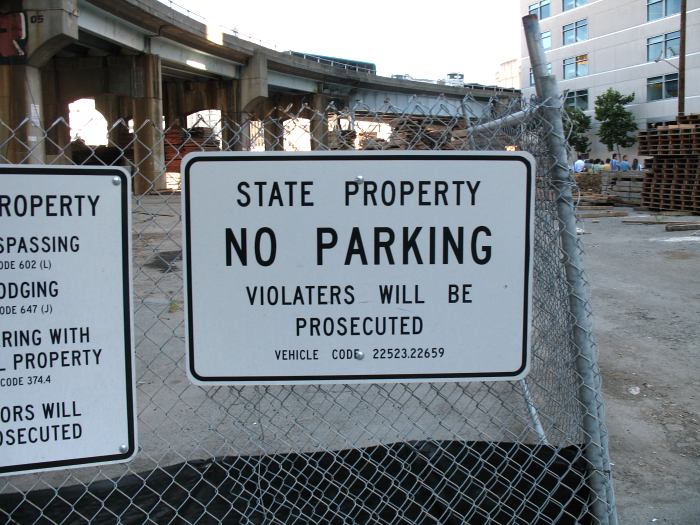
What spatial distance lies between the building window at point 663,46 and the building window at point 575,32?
625 cm

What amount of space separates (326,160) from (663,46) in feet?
155

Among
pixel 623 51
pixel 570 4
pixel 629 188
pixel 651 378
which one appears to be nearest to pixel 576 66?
pixel 570 4

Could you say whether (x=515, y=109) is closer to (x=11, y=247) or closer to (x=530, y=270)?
(x=530, y=270)

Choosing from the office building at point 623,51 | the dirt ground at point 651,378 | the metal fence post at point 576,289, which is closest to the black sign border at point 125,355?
the metal fence post at point 576,289

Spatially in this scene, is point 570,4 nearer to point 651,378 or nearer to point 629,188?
point 629,188

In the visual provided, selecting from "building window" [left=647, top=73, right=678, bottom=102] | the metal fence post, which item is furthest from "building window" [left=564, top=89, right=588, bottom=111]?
the metal fence post

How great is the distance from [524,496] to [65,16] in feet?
76.8

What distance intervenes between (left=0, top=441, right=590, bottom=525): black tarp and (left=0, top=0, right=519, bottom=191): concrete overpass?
1149 centimetres

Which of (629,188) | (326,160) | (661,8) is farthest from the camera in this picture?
(661,8)

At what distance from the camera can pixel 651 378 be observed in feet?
18.4

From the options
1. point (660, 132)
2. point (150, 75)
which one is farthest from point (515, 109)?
point (150, 75)

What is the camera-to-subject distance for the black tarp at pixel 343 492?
10.0 feet

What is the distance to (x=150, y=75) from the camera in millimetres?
31969

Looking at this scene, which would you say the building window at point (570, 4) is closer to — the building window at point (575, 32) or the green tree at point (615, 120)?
the building window at point (575, 32)
